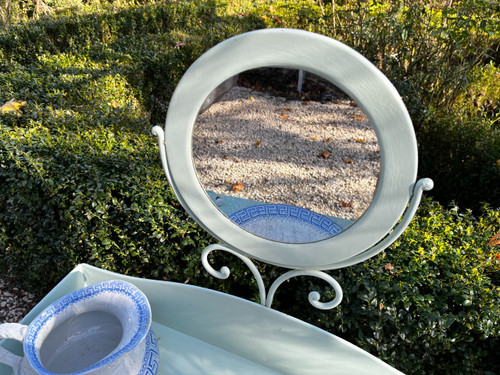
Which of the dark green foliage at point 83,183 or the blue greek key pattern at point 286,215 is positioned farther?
the dark green foliage at point 83,183

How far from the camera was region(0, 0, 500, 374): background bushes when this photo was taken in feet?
6.12

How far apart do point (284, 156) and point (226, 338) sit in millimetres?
848

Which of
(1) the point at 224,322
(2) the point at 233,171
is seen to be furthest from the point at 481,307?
(2) the point at 233,171

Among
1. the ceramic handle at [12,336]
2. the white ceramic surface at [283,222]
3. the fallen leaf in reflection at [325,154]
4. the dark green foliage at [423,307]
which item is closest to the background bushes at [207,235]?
the dark green foliage at [423,307]

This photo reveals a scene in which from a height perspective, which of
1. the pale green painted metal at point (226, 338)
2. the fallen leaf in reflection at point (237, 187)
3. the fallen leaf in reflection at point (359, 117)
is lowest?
the pale green painted metal at point (226, 338)

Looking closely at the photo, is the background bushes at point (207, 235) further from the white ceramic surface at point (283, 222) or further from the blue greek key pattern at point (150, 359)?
the blue greek key pattern at point (150, 359)

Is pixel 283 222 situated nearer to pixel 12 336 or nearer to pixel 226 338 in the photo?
pixel 226 338

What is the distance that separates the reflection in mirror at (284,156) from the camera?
1.30 meters

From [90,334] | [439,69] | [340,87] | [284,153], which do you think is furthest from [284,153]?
[439,69]

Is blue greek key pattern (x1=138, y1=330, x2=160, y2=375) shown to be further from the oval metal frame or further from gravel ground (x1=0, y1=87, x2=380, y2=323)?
gravel ground (x1=0, y1=87, x2=380, y2=323)

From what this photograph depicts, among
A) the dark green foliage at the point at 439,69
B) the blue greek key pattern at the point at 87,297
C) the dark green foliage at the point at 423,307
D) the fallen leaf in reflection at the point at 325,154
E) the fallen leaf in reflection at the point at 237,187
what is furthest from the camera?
the dark green foliage at the point at 439,69

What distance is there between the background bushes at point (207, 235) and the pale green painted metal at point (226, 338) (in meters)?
0.37

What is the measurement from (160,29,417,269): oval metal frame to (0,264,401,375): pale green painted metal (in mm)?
307

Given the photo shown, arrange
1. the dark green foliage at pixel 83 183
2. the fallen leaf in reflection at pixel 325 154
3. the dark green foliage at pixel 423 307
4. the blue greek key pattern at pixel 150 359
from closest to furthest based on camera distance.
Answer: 1. the blue greek key pattern at pixel 150 359
2. the fallen leaf in reflection at pixel 325 154
3. the dark green foliage at pixel 423 307
4. the dark green foliage at pixel 83 183
